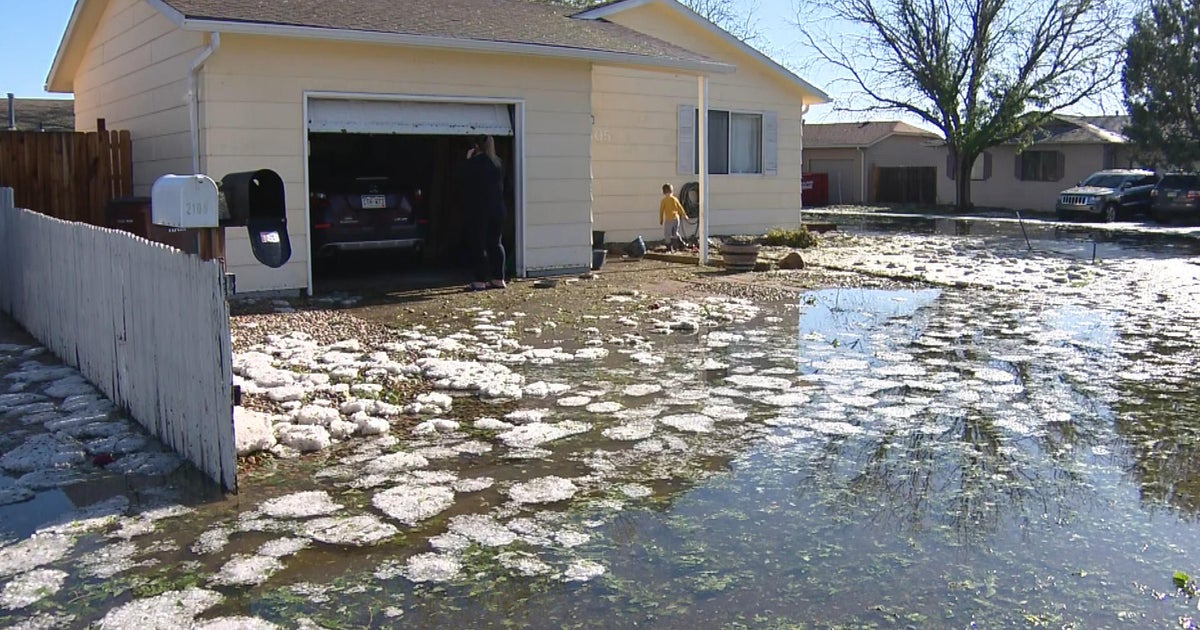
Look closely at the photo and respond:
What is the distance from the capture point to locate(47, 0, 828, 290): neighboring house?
1160cm

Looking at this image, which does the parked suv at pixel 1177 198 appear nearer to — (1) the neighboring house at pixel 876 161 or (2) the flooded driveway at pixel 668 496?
(1) the neighboring house at pixel 876 161

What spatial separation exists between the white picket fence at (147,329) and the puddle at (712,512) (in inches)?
19.7

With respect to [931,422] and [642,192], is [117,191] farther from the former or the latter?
[931,422]

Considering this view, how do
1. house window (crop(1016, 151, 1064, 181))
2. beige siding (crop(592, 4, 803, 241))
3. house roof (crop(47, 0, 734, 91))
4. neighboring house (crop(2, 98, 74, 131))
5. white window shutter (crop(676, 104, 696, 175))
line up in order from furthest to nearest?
1. house window (crop(1016, 151, 1064, 181))
2. neighboring house (crop(2, 98, 74, 131))
3. white window shutter (crop(676, 104, 696, 175))
4. beige siding (crop(592, 4, 803, 241))
5. house roof (crop(47, 0, 734, 91))

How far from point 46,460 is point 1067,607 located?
523 centimetres

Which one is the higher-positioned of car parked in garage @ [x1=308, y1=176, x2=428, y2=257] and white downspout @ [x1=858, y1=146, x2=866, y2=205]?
white downspout @ [x1=858, y1=146, x2=866, y2=205]

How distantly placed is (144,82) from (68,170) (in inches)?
55.9

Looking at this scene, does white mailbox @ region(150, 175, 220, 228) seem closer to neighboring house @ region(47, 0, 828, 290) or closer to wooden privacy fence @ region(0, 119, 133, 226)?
neighboring house @ region(47, 0, 828, 290)

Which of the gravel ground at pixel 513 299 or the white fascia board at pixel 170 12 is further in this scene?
the white fascia board at pixel 170 12

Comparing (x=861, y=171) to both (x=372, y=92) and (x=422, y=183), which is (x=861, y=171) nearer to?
(x=422, y=183)

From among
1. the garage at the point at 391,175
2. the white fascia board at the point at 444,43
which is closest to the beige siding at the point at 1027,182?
the white fascia board at the point at 444,43

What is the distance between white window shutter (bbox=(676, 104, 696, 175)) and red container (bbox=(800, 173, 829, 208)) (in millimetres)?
28055

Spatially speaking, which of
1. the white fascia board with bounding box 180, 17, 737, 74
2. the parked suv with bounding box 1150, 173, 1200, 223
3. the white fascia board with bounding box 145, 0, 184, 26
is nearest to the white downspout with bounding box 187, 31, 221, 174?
the white fascia board with bounding box 145, 0, 184, 26

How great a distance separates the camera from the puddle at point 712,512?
4199 mm
